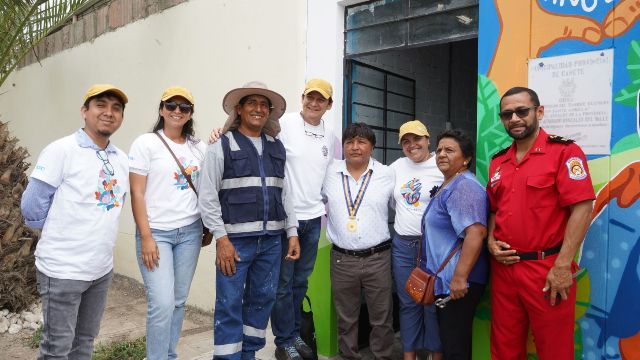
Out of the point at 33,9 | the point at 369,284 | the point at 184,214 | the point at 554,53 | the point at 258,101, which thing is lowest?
the point at 369,284

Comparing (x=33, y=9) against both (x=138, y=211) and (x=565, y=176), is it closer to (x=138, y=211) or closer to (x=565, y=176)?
(x=138, y=211)

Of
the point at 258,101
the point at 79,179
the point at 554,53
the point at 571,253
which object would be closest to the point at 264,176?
the point at 258,101

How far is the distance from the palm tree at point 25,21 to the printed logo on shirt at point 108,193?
4.07m

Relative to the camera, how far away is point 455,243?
272 centimetres

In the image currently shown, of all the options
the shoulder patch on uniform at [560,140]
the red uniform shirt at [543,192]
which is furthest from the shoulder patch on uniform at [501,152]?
the shoulder patch on uniform at [560,140]

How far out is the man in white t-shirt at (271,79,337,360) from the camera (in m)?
3.19

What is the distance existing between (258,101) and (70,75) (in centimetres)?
620

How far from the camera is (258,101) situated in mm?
2826

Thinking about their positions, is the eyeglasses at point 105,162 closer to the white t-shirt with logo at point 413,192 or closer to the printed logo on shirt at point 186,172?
the printed logo on shirt at point 186,172

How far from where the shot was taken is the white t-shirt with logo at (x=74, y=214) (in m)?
2.39

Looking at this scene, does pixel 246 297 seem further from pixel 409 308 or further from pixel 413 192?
pixel 413 192

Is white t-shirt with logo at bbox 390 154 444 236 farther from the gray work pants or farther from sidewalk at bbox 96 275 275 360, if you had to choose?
sidewalk at bbox 96 275 275 360

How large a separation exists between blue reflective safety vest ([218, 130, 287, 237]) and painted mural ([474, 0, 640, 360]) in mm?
1692

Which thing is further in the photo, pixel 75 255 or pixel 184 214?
pixel 184 214
